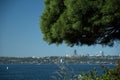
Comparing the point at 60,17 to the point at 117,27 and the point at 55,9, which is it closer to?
the point at 55,9

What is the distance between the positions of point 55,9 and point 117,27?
1644mm

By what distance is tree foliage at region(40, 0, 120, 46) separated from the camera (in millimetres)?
8758

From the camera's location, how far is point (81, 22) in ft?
29.7

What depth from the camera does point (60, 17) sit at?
31.8ft

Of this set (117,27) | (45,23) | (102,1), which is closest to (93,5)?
(102,1)

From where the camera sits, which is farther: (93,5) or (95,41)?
(95,41)

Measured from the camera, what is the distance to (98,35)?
9797 millimetres

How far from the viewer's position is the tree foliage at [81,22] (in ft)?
28.7

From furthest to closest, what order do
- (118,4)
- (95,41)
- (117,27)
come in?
1. (95,41)
2. (117,27)
3. (118,4)

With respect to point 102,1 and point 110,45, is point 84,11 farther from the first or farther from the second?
point 110,45

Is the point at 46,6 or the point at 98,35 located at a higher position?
the point at 46,6

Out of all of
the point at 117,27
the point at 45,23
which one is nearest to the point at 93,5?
the point at 117,27

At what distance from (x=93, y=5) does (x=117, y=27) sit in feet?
3.59

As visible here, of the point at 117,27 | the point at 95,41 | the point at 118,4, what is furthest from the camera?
the point at 95,41
